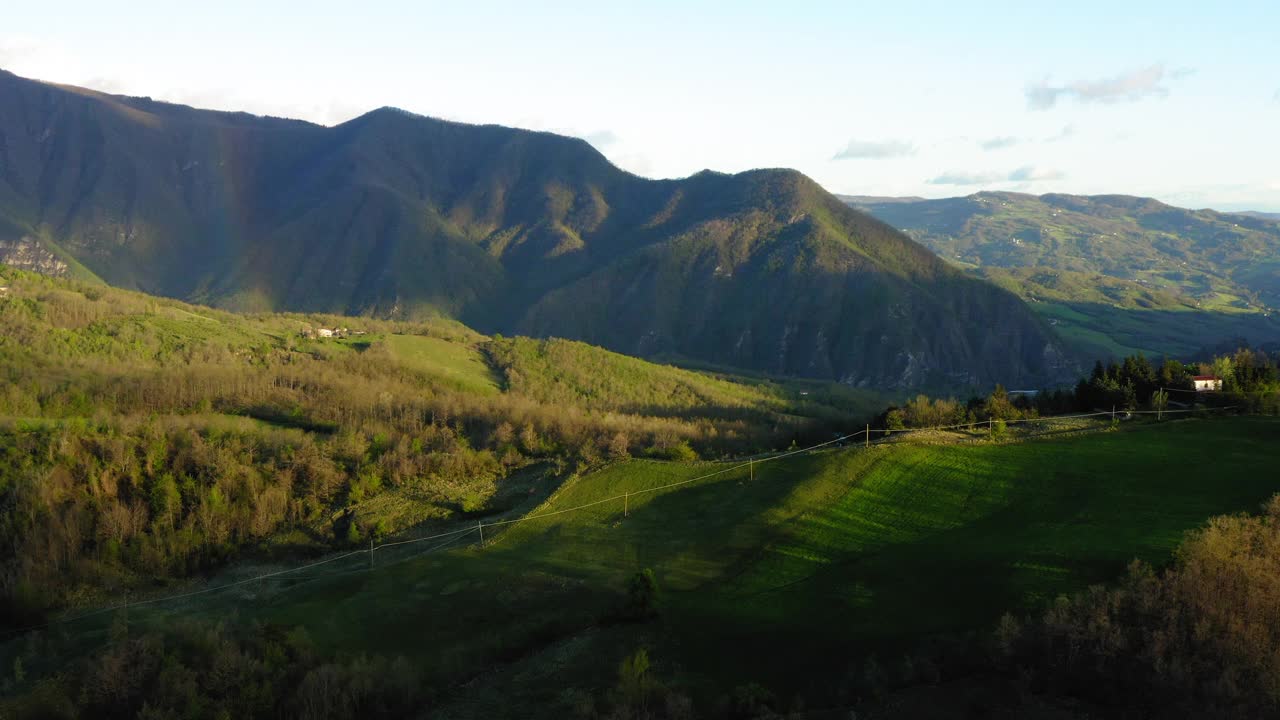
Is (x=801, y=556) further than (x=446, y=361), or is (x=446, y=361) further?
(x=446, y=361)

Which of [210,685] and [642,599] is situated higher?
[642,599]

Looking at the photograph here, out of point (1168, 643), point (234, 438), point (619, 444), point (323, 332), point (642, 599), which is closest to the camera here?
point (1168, 643)

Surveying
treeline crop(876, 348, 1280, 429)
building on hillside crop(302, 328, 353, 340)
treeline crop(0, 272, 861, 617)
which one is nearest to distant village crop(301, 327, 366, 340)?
building on hillside crop(302, 328, 353, 340)

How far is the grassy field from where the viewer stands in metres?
26.3

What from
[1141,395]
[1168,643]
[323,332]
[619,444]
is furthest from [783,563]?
[323,332]

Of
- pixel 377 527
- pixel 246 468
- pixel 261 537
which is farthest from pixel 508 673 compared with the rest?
pixel 246 468

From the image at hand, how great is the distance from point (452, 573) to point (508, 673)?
10.1 metres

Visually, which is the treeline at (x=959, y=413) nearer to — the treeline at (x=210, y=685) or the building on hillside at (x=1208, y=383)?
the building on hillside at (x=1208, y=383)

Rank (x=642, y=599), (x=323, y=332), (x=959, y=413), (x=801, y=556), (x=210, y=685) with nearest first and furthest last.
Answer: (x=210, y=685), (x=642, y=599), (x=801, y=556), (x=959, y=413), (x=323, y=332)

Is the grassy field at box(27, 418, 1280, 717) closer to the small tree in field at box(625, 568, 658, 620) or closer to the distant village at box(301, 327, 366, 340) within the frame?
the small tree in field at box(625, 568, 658, 620)

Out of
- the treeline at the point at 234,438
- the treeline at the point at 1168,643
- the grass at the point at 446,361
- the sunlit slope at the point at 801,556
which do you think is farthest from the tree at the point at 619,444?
the grass at the point at 446,361

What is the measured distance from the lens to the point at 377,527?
50062mm

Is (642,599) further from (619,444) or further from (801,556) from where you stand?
(619,444)

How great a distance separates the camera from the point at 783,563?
33719 millimetres
